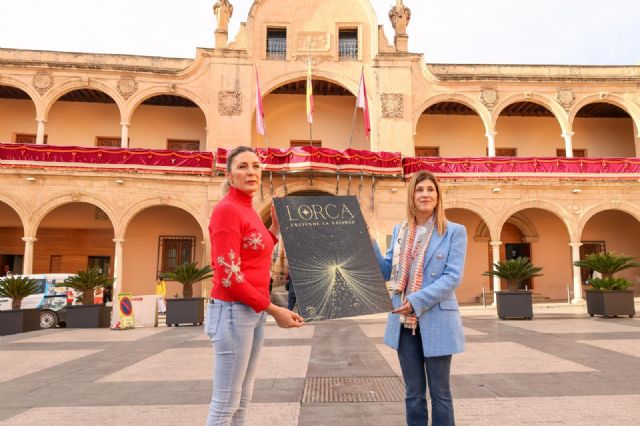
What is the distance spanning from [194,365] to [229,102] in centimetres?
1520

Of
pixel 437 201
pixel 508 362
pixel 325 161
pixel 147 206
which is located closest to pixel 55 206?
pixel 147 206

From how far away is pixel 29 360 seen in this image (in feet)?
23.3

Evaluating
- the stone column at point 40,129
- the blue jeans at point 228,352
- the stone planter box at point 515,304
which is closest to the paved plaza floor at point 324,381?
the blue jeans at point 228,352

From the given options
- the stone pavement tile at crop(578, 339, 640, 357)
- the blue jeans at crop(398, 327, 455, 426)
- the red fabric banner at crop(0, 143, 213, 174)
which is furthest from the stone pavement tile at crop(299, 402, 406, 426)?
the red fabric banner at crop(0, 143, 213, 174)

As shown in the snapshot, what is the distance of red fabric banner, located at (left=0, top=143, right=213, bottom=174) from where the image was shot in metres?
16.9

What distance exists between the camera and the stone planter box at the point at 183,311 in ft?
41.5

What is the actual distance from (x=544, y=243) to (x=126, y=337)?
62.9 feet

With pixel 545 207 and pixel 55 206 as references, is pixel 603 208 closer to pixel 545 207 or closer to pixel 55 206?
pixel 545 207

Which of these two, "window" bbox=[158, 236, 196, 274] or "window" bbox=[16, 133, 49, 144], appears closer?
"window" bbox=[158, 236, 196, 274]

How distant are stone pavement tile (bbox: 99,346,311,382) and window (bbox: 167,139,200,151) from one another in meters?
15.3

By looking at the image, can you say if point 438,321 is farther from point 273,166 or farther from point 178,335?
point 273,166

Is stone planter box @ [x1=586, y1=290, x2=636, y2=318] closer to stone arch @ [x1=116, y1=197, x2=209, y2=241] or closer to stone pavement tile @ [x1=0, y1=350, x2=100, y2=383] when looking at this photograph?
stone pavement tile @ [x1=0, y1=350, x2=100, y2=383]

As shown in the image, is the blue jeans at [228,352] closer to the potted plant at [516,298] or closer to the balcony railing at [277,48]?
the potted plant at [516,298]

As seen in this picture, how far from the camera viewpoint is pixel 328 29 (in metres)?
20.5
